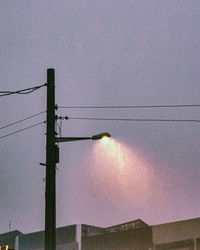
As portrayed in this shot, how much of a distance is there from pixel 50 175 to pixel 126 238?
142ft

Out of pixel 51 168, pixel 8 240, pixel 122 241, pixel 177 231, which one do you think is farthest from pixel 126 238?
pixel 51 168

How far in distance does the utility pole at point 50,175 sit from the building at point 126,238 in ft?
113

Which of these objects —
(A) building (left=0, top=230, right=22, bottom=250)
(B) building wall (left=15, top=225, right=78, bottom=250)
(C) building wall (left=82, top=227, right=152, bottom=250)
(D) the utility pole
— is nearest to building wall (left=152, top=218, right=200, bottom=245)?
(C) building wall (left=82, top=227, right=152, bottom=250)

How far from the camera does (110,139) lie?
45.5 feet

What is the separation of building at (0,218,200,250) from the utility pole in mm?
34469

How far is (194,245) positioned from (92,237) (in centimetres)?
1615

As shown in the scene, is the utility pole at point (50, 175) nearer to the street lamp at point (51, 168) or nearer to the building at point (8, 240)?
the street lamp at point (51, 168)

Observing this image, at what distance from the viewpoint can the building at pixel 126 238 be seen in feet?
153

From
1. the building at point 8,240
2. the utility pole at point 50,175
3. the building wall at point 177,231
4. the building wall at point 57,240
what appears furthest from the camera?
the building at point 8,240

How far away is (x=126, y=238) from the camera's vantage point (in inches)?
2173

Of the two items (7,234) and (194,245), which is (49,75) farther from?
(7,234)

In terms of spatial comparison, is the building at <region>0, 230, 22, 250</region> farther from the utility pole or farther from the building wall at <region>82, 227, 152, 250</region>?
the utility pole

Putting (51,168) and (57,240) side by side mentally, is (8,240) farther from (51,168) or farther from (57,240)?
(51,168)

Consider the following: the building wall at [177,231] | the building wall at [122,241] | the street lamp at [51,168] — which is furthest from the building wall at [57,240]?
the street lamp at [51,168]
